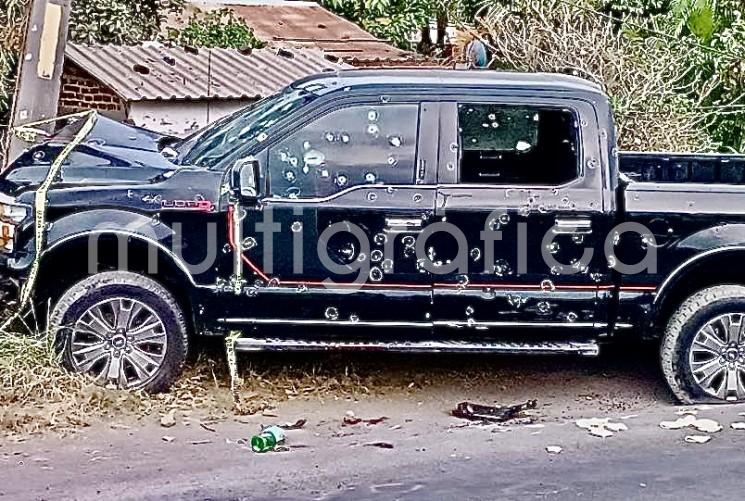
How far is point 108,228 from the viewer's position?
6.09 metres

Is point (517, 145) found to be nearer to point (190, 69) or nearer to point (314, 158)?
point (314, 158)

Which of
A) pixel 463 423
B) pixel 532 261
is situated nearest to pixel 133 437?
pixel 463 423

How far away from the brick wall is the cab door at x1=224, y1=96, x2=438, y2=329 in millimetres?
4875

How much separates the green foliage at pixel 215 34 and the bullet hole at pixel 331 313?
9054 millimetres

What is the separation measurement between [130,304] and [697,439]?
10.9 feet

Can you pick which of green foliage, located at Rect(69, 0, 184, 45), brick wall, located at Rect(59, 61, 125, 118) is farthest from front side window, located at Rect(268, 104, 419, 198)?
green foliage, located at Rect(69, 0, 184, 45)

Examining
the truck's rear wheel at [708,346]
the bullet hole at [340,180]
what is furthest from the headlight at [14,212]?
the truck's rear wheel at [708,346]

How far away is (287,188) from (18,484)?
85.4 inches

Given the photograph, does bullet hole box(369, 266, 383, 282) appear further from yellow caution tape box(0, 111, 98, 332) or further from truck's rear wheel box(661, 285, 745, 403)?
yellow caution tape box(0, 111, 98, 332)

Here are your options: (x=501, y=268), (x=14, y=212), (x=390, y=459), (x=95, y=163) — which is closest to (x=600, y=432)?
(x=501, y=268)

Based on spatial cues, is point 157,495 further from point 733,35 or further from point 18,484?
point 733,35

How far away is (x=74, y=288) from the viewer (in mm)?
6227

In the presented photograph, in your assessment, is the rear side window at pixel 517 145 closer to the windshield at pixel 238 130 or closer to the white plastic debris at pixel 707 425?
the windshield at pixel 238 130

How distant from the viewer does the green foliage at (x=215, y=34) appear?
49.9ft
